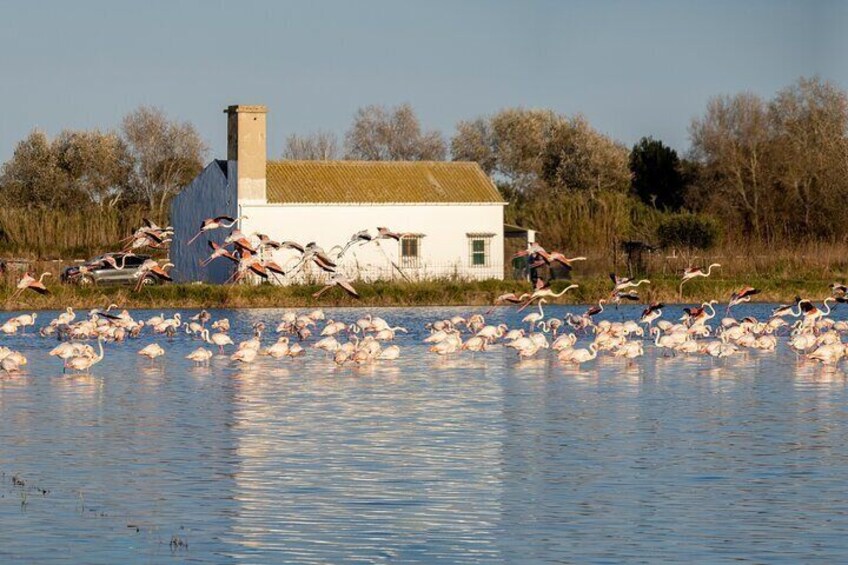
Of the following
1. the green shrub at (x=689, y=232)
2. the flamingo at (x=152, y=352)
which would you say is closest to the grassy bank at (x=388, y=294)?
the flamingo at (x=152, y=352)

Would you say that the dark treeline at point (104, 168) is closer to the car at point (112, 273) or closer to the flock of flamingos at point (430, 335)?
the car at point (112, 273)

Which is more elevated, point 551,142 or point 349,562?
point 551,142

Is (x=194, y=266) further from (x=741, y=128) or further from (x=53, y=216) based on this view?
(x=741, y=128)

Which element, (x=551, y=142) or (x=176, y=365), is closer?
(x=176, y=365)

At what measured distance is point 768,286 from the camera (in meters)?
48.6

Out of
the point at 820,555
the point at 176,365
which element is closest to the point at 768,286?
the point at 176,365

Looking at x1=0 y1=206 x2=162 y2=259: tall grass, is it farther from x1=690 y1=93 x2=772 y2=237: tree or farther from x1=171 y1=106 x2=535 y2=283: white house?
x1=690 y1=93 x2=772 y2=237: tree

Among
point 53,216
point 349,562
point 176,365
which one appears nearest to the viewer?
point 349,562

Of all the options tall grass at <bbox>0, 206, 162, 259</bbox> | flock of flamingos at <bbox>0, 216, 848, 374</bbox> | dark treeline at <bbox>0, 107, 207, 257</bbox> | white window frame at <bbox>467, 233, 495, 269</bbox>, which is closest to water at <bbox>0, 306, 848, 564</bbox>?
flock of flamingos at <bbox>0, 216, 848, 374</bbox>

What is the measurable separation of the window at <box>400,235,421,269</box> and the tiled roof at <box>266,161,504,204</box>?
49.0 inches

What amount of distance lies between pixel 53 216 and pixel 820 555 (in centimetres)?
5517

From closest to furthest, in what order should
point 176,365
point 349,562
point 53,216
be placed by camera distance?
1. point 349,562
2. point 176,365
3. point 53,216

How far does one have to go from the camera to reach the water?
1274 cm

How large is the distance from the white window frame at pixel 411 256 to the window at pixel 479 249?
191 cm
